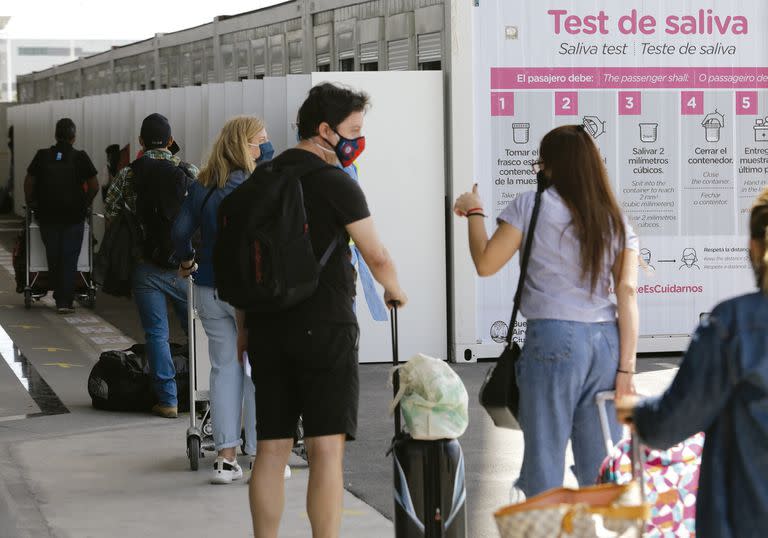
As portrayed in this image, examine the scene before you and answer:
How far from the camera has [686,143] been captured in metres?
10.8

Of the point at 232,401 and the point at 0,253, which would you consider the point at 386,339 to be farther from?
the point at 0,253

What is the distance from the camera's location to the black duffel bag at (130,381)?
8773 mm

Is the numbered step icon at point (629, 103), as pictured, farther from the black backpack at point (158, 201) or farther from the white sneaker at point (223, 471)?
the white sneaker at point (223, 471)

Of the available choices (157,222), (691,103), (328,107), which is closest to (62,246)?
(157,222)

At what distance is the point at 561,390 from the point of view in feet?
14.1

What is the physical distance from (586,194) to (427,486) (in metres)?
1.25

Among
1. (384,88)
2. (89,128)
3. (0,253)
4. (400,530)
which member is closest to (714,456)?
(400,530)

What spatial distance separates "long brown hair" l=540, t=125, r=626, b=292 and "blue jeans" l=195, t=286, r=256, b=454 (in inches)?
100

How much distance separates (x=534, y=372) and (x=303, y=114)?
122 centimetres

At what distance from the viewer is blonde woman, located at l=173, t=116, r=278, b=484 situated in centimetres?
649

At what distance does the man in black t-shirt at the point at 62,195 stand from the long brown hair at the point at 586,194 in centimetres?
962

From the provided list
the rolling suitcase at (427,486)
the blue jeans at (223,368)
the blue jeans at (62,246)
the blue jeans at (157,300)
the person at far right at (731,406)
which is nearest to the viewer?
the person at far right at (731,406)

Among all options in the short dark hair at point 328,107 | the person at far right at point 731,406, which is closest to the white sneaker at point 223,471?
the short dark hair at point 328,107

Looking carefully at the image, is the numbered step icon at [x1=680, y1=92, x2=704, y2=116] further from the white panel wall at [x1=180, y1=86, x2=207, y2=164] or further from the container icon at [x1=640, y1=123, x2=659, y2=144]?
the white panel wall at [x1=180, y1=86, x2=207, y2=164]
